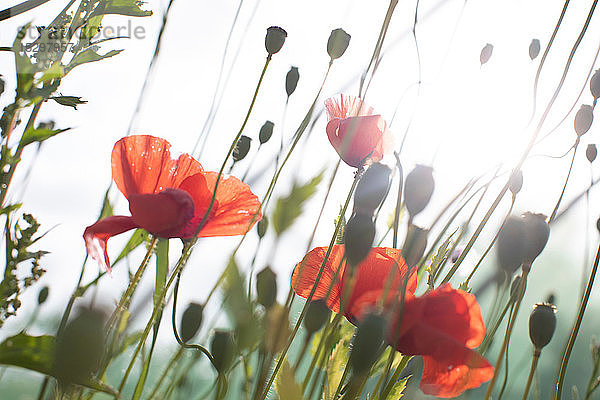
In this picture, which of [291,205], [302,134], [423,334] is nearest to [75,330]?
[291,205]

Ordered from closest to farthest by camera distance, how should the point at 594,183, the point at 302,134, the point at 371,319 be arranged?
the point at 371,319 < the point at 302,134 < the point at 594,183

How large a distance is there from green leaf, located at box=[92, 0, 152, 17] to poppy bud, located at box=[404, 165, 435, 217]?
0.22 m

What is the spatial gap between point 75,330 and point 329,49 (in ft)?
1.14

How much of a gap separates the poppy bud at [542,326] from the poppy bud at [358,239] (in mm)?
170

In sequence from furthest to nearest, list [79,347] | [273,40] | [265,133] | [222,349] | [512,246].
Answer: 1. [265,133]
2. [273,40]
3. [512,246]
4. [222,349]
5. [79,347]

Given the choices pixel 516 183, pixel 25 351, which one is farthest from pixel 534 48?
pixel 25 351

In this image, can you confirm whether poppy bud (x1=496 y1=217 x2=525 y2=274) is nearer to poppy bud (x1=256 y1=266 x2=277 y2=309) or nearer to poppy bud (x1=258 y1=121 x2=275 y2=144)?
poppy bud (x1=256 y1=266 x2=277 y2=309)

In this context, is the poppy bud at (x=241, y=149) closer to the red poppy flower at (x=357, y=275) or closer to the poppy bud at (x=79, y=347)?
the red poppy flower at (x=357, y=275)

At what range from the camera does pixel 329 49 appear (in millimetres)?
437

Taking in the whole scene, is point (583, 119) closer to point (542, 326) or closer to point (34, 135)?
point (542, 326)

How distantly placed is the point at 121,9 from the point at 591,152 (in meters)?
0.48

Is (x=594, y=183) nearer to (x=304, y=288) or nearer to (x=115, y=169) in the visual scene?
(x=304, y=288)

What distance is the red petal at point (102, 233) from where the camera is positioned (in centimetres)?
35

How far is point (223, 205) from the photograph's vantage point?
43 centimetres
